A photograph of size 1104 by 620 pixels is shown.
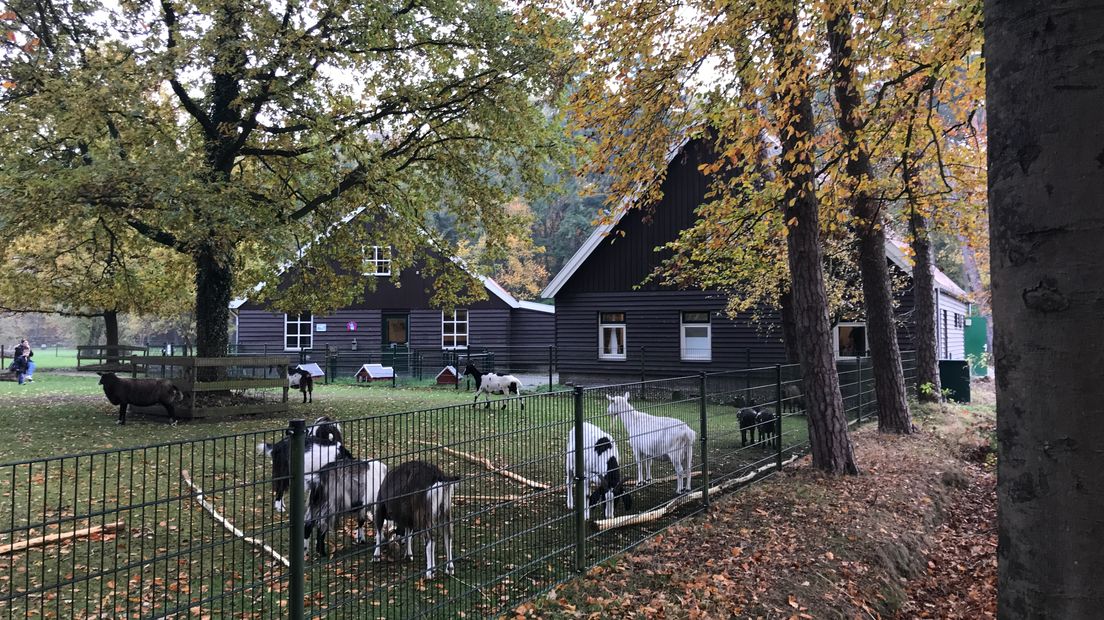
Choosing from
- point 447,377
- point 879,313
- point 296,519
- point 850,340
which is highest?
point 879,313

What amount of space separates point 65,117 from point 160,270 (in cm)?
1007

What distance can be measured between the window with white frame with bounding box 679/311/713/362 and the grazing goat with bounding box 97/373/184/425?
14.8m

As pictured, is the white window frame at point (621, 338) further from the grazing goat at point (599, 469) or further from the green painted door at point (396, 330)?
the grazing goat at point (599, 469)

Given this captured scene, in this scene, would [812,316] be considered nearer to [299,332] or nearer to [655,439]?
[655,439]

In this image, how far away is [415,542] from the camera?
5738mm

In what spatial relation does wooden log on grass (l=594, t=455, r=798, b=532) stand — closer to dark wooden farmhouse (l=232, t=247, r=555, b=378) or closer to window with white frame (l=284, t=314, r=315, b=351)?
dark wooden farmhouse (l=232, t=247, r=555, b=378)

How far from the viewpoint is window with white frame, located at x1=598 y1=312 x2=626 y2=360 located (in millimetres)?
23656

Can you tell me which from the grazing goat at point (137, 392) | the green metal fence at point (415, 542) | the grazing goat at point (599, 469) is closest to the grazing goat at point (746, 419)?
the green metal fence at point (415, 542)

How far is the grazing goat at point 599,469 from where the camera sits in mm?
5824

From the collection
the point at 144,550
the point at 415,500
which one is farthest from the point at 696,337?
the point at 144,550

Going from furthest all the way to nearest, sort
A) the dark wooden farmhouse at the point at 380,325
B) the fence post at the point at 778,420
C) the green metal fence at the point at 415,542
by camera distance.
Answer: the dark wooden farmhouse at the point at 380,325, the fence post at the point at 778,420, the green metal fence at the point at 415,542

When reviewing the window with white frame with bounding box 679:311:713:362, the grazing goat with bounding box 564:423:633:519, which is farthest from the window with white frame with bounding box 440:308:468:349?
the grazing goat with bounding box 564:423:633:519

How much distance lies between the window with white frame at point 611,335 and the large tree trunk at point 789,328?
8.62 meters

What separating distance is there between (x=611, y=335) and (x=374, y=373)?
9.81 meters
